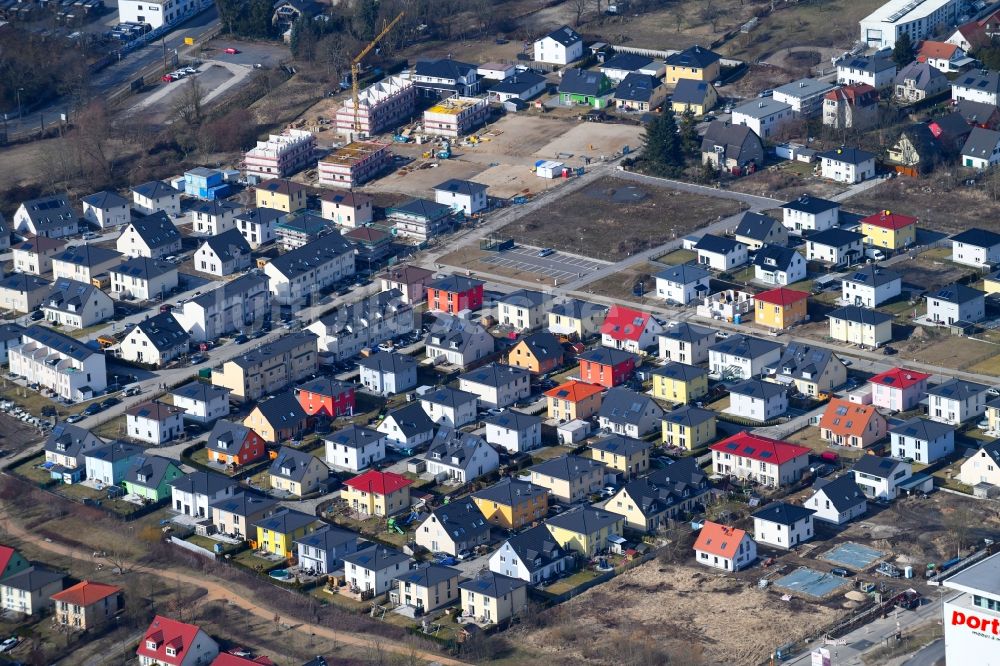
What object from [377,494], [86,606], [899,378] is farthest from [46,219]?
[899,378]

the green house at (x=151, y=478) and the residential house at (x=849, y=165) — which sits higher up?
the residential house at (x=849, y=165)

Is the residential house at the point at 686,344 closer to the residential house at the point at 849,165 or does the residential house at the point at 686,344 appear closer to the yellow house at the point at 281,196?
the residential house at the point at 849,165

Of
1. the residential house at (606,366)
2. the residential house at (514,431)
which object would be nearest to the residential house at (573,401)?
the residential house at (514,431)

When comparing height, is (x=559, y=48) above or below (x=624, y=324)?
above

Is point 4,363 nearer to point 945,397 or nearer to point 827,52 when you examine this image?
point 945,397

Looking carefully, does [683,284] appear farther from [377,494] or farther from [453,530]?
[453,530]

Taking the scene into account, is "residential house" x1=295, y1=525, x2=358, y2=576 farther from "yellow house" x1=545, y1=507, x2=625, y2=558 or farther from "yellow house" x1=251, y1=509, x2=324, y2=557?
"yellow house" x1=545, y1=507, x2=625, y2=558
